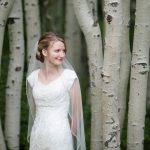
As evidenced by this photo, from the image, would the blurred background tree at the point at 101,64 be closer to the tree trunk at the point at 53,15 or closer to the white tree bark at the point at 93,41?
the white tree bark at the point at 93,41

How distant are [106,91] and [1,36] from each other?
127cm

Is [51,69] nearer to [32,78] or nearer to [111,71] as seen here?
[32,78]

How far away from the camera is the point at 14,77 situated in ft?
18.5

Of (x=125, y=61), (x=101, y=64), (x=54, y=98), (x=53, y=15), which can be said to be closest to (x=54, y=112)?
(x=54, y=98)

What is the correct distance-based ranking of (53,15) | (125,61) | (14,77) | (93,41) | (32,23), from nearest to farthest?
(93,41)
(125,61)
(14,77)
(32,23)
(53,15)

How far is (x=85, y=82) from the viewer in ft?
30.5

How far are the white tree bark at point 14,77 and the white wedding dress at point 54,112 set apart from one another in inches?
55.2

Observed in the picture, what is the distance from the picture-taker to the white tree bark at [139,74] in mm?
4746

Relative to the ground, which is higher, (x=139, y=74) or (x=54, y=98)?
(x=139, y=74)

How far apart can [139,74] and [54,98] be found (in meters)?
1.04

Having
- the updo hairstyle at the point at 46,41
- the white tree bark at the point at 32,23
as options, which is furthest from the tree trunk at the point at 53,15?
the updo hairstyle at the point at 46,41

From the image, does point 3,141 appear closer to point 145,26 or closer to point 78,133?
point 78,133

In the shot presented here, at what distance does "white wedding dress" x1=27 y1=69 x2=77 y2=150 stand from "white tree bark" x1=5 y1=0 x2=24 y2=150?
4.60 ft

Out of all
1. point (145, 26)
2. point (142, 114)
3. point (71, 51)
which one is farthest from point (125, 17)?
point (71, 51)
